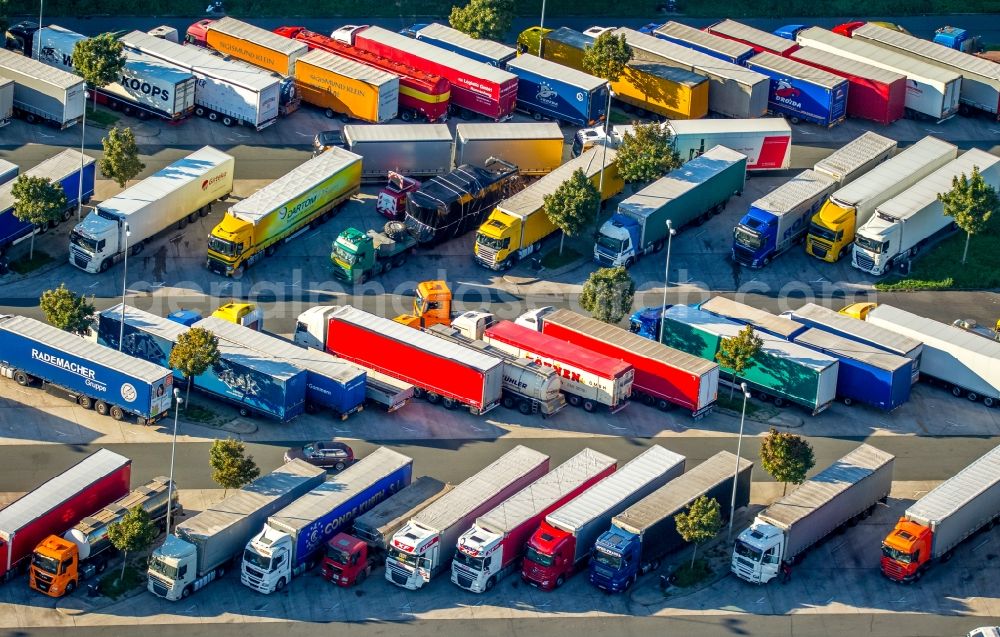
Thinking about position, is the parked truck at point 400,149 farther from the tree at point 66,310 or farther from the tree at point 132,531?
the tree at point 132,531

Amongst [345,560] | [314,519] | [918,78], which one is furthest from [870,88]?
[345,560]

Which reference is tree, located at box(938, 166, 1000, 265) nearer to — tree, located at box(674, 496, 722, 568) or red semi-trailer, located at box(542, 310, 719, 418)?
red semi-trailer, located at box(542, 310, 719, 418)

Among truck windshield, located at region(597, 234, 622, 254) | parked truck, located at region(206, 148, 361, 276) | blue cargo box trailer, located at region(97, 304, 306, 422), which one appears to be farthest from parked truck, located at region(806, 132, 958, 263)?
blue cargo box trailer, located at region(97, 304, 306, 422)

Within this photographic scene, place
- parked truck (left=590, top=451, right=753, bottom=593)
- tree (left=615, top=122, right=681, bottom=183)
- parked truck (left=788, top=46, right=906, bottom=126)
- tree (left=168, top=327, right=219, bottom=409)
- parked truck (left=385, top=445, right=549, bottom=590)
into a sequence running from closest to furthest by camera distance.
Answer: parked truck (left=385, top=445, right=549, bottom=590)
parked truck (left=590, top=451, right=753, bottom=593)
tree (left=168, top=327, right=219, bottom=409)
tree (left=615, top=122, right=681, bottom=183)
parked truck (left=788, top=46, right=906, bottom=126)

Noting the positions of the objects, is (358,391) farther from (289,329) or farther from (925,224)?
(925,224)

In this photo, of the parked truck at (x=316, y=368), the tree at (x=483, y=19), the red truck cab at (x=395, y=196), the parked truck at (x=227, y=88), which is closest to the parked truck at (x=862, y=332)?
the red truck cab at (x=395, y=196)

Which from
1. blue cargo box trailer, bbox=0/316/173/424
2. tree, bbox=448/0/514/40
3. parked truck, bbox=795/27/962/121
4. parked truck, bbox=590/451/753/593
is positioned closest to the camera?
parked truck, bbox=590/451/753/593

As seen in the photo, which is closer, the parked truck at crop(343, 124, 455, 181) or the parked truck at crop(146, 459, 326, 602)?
the parked truck at crop(146, 459, 326, 602)
